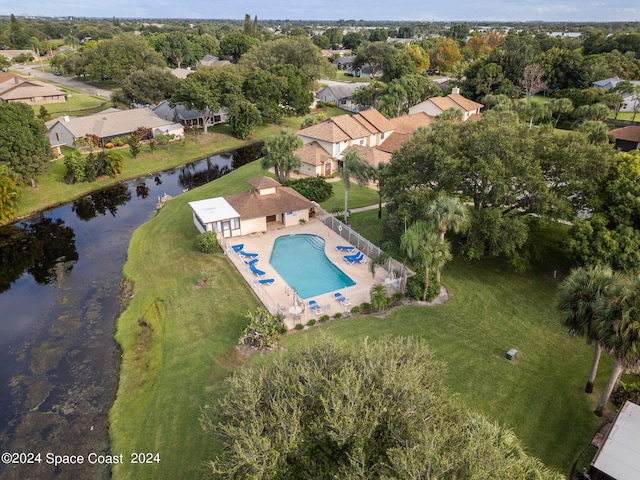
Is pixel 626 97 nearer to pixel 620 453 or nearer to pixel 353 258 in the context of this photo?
pixel 353 258

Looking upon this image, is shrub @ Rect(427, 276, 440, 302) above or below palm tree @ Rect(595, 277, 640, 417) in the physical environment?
below

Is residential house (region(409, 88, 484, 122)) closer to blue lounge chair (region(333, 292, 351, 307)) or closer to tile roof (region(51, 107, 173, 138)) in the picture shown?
tile roof (region(51, 107, 173, 138))

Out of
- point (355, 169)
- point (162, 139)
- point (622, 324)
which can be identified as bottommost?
point (162, 139)

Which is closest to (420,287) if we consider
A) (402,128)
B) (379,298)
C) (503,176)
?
(379,298)

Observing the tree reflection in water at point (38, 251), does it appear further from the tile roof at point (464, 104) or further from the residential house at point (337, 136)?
the tile roof at point (464, 104)

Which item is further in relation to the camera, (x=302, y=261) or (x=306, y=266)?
(x=302, y=261)

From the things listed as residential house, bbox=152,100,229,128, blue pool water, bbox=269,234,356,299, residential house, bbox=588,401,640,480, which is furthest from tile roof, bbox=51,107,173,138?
residential house, bbox=588,401,640,480

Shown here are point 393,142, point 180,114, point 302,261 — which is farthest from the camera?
point 180,114
